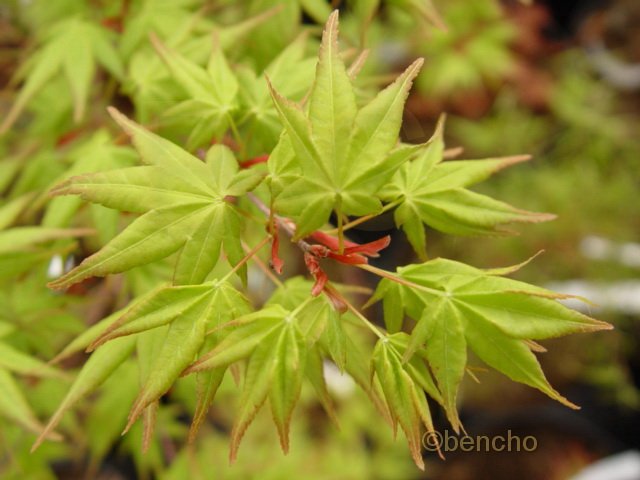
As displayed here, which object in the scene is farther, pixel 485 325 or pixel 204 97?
pixel 204 97

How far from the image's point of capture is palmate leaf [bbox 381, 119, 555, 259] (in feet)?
1.76

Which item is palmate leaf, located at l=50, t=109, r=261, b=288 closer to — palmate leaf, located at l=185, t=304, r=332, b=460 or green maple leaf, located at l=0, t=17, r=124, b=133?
palmate leaf, located at l=185, t=304, r=332, b=460

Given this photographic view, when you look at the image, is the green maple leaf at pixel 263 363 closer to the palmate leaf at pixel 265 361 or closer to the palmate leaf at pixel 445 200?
the palmate leaf at pixel 265 361

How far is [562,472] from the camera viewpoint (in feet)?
6.01

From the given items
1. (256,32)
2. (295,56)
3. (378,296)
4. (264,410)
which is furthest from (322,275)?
(264,410)

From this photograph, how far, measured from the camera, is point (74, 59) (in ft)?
2.71

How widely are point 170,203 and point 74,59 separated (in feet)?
1.48

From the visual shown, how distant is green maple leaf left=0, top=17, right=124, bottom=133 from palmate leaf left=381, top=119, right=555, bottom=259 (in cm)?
46

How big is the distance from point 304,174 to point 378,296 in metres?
0.15

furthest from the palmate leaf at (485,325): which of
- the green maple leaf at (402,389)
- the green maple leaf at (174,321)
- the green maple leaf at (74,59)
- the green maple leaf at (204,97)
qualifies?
the green maple leaf at (74,59)

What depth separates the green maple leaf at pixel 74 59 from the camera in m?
0.80

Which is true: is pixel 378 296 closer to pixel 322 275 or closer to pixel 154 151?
pixel 322 275
